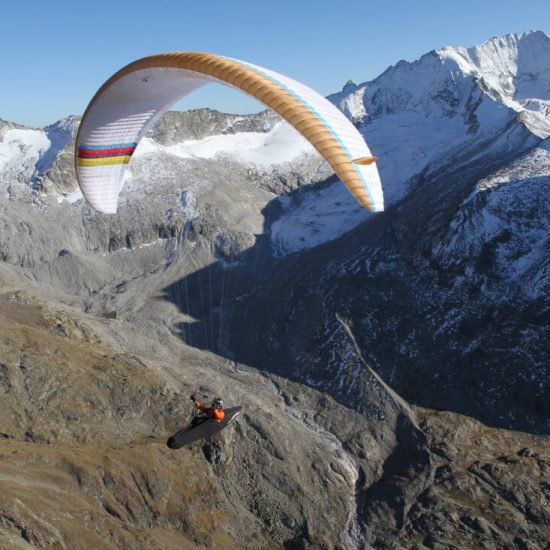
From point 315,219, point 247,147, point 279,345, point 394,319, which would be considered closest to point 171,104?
point 279,345

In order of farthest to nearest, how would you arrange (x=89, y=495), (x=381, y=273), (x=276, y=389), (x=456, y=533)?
1. (x=381, y=273)
2. (x=276, y=389)
3. (x=456, y=533)
4. (x=89, y=495)

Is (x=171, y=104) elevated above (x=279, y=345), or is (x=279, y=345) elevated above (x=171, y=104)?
(x=171, y=104)

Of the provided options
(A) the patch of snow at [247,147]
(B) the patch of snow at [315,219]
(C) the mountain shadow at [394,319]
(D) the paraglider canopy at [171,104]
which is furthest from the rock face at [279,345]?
(D) the paraglider canopy at [171,104]

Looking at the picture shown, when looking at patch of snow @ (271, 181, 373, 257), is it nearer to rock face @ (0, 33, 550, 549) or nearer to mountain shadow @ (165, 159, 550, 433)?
rock face @ (0, 33, 550, 549)

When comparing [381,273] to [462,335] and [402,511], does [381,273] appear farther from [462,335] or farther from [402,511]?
[402,511]

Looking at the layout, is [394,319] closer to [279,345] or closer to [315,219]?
[279,345]

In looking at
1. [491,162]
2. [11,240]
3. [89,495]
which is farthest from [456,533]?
[11,240]
